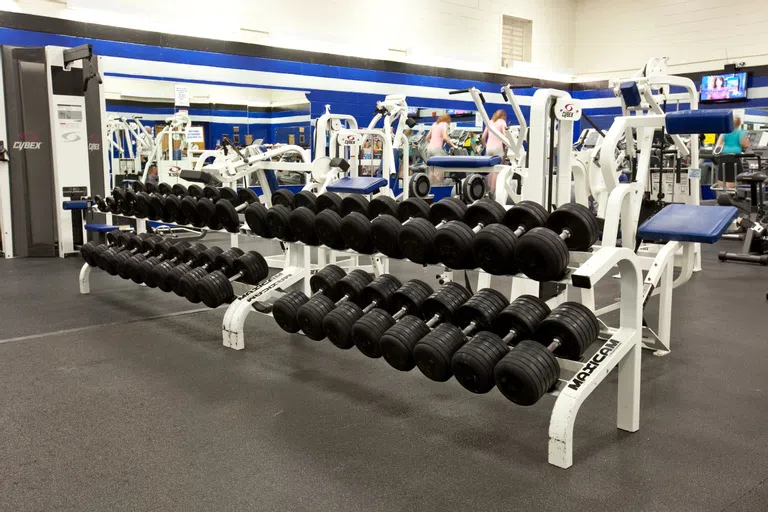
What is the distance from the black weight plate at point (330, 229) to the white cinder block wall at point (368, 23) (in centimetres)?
530

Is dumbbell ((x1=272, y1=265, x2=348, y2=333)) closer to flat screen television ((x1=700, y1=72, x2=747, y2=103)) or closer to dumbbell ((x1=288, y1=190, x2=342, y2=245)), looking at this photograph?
dumbbell ((x1=288, y1=190, x2=342, y2=245))

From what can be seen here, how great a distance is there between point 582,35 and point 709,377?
1059 cm

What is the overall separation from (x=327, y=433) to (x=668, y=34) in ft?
35.9

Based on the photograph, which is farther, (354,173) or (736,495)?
(354,173)

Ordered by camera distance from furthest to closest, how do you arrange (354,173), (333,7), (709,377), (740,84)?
(740,84), (333,7), (354,173), (709,377)

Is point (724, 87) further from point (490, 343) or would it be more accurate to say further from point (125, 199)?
point (490, 343)

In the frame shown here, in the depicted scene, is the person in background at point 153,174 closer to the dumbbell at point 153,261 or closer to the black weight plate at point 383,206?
the dumbbell at point 153,261

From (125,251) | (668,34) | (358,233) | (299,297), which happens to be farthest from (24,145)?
(668,34)

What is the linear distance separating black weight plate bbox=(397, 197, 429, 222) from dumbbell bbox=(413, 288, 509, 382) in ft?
1.92

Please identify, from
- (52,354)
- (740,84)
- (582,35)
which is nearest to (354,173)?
(52,354)

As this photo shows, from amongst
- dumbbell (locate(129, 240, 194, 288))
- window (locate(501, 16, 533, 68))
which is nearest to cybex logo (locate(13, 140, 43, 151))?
dumbbell (locate(129, 240, 194, 288))

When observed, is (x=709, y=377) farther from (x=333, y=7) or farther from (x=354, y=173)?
(x=333, y=7)

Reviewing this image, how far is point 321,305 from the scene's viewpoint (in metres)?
2.74

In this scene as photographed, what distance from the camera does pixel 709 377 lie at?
278 centimetres
